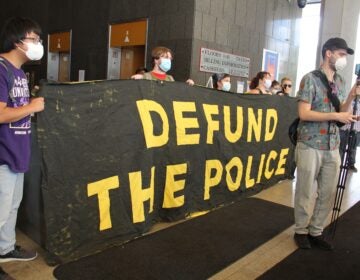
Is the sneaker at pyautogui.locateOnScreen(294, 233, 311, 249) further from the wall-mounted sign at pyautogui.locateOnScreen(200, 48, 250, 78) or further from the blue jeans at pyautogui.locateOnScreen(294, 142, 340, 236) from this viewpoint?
the wall-mounted sign at pyautogui.locateOnScreen(200, 48, 250, 78)

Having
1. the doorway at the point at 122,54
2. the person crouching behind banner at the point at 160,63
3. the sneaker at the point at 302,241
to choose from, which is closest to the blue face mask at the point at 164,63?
the person crouching behind banner at the point at 160,63

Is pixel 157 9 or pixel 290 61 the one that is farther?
pixel 290 61

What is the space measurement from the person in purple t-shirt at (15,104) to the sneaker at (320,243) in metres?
2.20

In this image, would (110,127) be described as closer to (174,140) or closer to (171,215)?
(174,140)

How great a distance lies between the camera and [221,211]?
3553 millimetres

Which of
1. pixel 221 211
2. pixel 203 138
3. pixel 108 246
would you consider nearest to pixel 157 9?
pixel 203 138

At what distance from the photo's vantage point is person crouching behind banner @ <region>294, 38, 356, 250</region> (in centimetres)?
268

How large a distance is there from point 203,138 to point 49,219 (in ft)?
5.29

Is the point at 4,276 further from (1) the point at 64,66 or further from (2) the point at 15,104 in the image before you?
(1) the point at 64,66

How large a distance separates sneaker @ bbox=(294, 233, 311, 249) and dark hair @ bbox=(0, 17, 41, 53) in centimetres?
242

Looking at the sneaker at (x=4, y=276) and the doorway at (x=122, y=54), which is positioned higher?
the doorway at (x=122, y=54)

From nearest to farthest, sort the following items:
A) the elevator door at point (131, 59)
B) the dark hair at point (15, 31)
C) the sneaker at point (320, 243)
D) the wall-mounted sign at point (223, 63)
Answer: the dark hair at point (15, 31) → the sneaker at point (320, 243) → the wall-mounted sign at point (223, 63) → the elevator door at point (131, 59)

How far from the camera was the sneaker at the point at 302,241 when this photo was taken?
2822mm

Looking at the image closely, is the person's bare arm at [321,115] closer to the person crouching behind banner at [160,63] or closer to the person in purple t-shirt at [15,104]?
the person crouching behind banner at [160,63]
